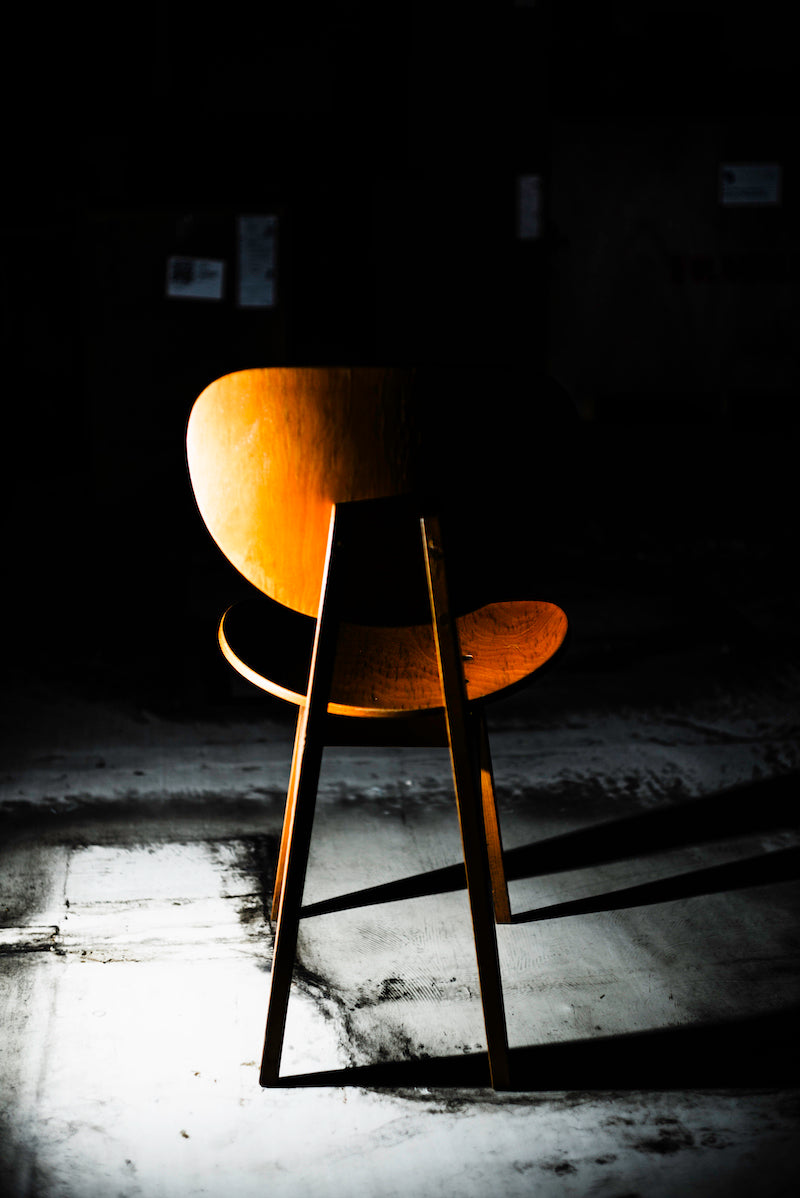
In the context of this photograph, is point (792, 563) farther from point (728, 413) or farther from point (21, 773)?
point (21, 773)

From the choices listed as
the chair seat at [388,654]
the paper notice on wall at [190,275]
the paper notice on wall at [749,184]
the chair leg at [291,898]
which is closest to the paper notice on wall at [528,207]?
the paper notice on wall at [749,184]

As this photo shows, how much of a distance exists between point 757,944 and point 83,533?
3.68 m

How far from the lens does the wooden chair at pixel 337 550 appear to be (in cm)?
118

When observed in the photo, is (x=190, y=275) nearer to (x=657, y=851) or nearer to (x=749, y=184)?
(x=749, y=184)

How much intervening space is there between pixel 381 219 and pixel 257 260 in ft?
2.03

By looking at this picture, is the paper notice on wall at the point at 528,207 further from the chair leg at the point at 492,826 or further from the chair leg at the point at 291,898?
the chair leg at the point at 291,898

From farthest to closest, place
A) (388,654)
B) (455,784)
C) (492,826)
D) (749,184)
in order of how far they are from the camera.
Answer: (749,184)
(492,826)
(388,654)
(455,784)

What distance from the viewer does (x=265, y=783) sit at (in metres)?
2.32

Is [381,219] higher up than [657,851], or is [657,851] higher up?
[381,219]

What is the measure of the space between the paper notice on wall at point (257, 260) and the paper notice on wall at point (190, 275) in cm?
11

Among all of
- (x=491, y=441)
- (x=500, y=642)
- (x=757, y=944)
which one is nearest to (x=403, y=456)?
(x=491, y=441)

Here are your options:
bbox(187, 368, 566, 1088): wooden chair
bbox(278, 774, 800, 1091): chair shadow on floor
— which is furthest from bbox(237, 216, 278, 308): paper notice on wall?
bbox(187, 368, 566, 1088): wooden chair

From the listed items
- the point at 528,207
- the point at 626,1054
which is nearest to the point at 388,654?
the point at 626,1054

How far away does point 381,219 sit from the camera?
4.86 meters
